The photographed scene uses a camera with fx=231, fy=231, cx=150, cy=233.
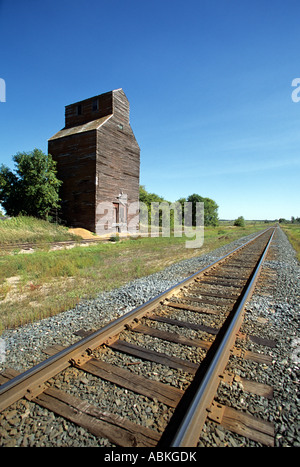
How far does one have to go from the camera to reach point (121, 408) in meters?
2.07

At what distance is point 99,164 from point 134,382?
19899mm

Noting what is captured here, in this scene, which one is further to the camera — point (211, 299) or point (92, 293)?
point (92, 293)

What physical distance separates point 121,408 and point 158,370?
624 mm

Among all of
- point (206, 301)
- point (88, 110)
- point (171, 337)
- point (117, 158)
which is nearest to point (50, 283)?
point (206, 301)

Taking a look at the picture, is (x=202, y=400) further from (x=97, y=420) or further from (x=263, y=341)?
(x=263, y=341)

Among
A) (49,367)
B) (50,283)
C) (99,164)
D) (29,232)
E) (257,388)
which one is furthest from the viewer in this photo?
(99,164)

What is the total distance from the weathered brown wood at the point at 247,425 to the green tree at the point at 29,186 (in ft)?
67.2

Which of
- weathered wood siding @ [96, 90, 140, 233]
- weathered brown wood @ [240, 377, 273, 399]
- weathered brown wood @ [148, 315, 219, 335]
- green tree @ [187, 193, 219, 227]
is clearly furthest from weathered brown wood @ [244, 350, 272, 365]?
green tree @ [187, 193, 219, 227]

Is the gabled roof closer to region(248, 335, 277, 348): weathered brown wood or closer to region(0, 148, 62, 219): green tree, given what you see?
region(0, 148, 62, 219): green tree

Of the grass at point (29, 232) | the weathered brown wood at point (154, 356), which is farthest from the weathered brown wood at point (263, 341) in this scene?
the grass at point (29, 232)

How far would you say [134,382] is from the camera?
2369 millimetres
